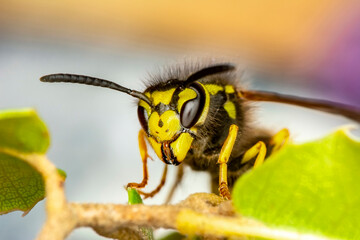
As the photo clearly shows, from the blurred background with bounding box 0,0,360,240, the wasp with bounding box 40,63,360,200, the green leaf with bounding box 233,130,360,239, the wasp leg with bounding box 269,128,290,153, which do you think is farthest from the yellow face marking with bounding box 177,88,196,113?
the blurred background with bounding box 0,0,360,240

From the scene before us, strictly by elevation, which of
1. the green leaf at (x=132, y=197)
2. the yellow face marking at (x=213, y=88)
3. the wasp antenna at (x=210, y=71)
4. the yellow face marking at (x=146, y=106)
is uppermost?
the wasp antenna at (x=210, y=71)

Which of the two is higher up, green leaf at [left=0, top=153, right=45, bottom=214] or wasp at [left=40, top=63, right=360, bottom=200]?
wasp at [left=40, top=63, right=360, bottom=200]

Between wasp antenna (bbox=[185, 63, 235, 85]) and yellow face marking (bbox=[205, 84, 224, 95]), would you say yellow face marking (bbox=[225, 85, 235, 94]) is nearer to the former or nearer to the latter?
yellow face marking (bbox=[205, 84, 224, 95])

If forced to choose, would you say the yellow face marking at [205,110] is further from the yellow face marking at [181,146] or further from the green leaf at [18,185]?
the green leaf at [18,185]

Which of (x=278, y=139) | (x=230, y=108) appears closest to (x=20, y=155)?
(x=230, y=108)

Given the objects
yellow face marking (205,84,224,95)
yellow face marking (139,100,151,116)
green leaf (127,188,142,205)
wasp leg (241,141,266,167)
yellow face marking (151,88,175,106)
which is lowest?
green leaf (127,188,142,205)

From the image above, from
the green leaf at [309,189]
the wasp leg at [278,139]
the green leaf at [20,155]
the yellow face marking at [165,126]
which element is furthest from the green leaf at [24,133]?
the wasp leg at [278,139]
